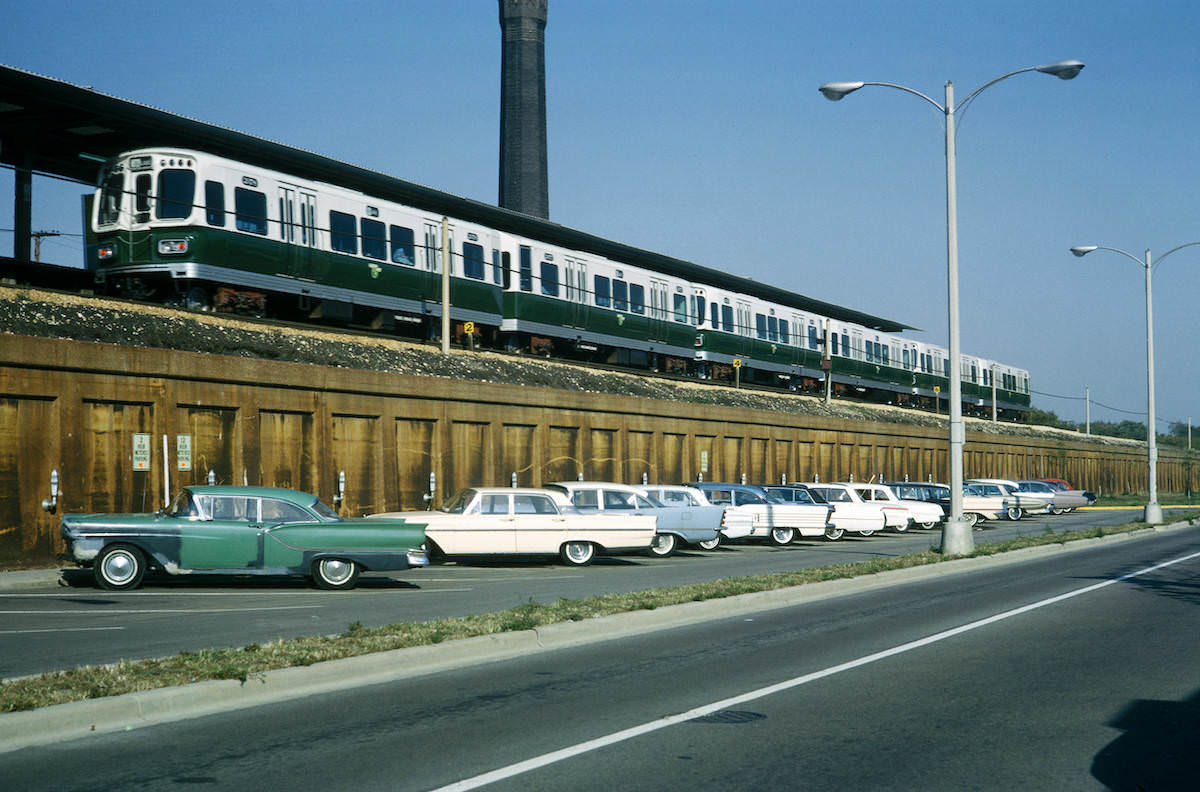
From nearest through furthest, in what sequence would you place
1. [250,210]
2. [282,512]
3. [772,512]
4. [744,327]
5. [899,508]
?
[282,512], [250,210], [772,512], [899,508], [744,327]

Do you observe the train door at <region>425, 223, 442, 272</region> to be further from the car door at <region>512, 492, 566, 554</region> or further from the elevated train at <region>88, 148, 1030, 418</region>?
the car door at <region>512, 492, 566, 554</region>

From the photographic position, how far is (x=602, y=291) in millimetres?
38375

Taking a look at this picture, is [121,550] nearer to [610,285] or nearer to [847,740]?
[847,740]

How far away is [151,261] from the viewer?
2320 centimetres

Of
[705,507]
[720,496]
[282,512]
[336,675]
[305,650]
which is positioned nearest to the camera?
[336,675]

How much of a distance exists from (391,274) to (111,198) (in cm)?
744

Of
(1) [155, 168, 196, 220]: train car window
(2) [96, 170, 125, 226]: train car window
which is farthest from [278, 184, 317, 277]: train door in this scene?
(2) [96, 170, 125, 226]: train car window

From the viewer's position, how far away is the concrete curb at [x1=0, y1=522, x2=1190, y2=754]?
7.00 m

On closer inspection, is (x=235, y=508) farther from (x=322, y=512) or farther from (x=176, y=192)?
(x=176, y=192)

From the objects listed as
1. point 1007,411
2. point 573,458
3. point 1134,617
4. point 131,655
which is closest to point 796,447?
point 573,458

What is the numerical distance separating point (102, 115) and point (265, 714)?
25.2 meters

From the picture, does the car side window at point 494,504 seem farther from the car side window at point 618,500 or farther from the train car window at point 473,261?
the train car window at point 473,261

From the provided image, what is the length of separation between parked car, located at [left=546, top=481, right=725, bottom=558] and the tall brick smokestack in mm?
63917

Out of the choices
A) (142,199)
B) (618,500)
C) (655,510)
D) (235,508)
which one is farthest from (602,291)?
(235,508)
